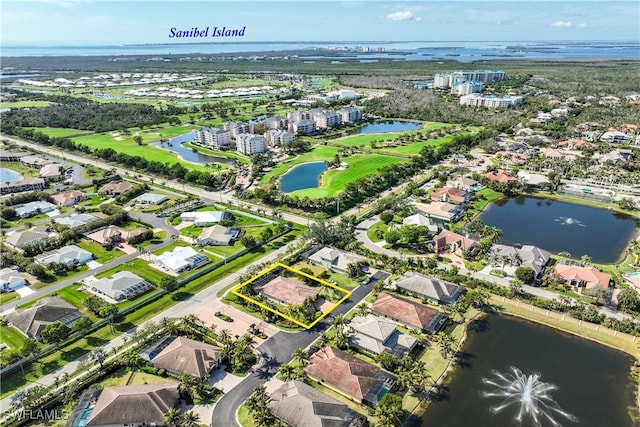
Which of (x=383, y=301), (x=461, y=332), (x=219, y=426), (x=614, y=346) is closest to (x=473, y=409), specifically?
(x=461, y=332)

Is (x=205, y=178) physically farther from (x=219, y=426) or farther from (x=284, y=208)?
(x=219, y=426)

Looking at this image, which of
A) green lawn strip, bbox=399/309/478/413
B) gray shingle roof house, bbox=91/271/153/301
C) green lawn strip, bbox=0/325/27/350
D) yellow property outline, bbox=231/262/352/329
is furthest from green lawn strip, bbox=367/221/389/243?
green lawn strip, bbox=0/325/27/350

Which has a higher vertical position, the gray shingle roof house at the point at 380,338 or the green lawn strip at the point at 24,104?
the green lawn strip at the point at 24,104

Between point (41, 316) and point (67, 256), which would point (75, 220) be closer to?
point (67, 256)

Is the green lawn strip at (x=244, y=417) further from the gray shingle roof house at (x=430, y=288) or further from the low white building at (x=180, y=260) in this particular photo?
the low white building at (x=180, y=260)

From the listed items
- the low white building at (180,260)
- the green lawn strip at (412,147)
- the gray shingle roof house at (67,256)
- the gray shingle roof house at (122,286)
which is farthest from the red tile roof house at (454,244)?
the green lawn strip at (412,147)

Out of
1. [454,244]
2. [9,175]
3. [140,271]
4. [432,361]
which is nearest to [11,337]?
[140,271]
